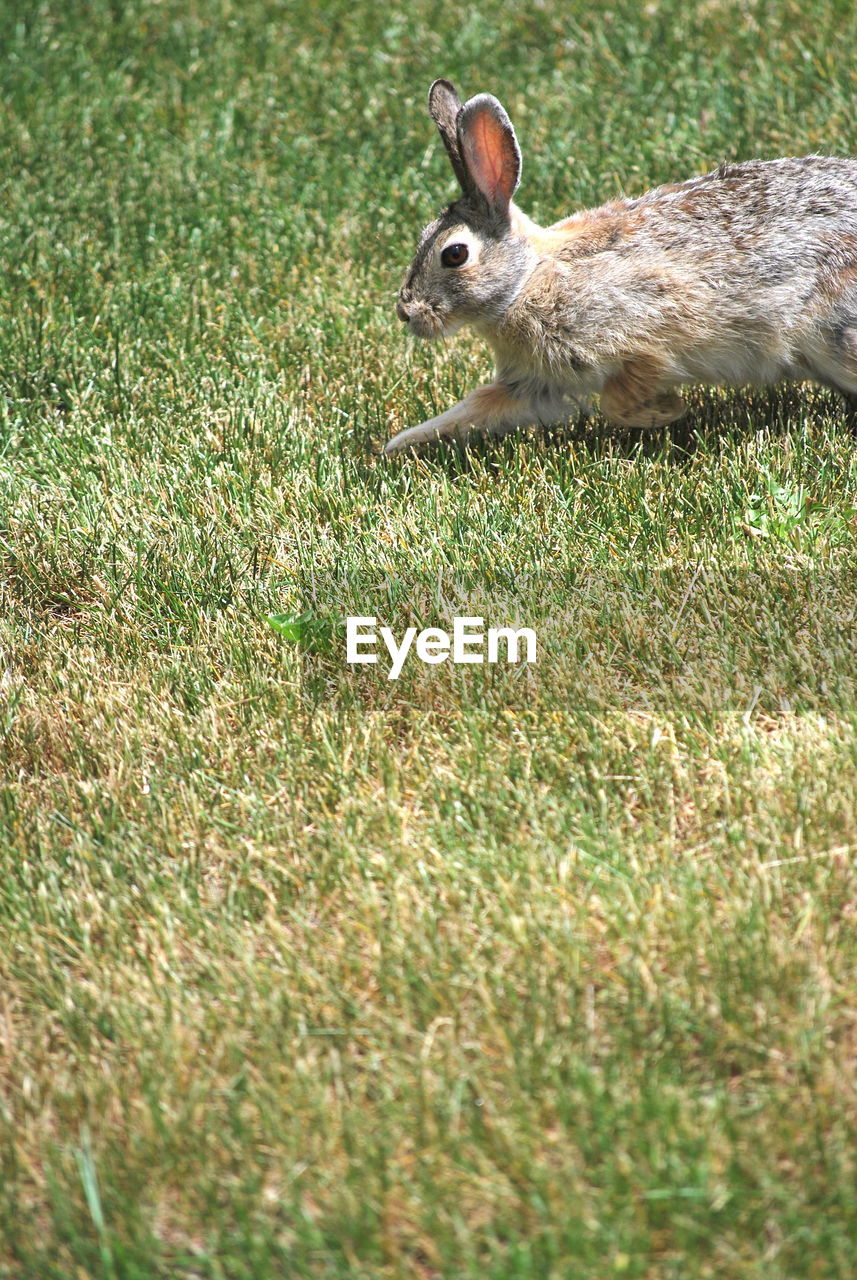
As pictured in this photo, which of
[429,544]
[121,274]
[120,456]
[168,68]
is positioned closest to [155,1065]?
[429,544]

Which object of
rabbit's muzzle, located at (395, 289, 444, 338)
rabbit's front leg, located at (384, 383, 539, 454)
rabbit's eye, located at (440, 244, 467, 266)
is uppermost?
rabbit's eye, located at (440, 244, 467, 266)

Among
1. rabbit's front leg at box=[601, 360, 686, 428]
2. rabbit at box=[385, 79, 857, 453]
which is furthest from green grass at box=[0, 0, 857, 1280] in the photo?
rabbit at box=[385, 79, 857, 453]

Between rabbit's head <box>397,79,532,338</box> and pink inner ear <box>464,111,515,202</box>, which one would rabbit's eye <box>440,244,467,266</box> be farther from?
pink inner ear <box>464,111,515,202</box>

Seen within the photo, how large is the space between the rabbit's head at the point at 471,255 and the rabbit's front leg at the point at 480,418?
0.25 metres

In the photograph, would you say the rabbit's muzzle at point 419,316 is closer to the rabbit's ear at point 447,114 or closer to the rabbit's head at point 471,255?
the rabbit's head at point 471,255

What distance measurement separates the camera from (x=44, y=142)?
759cm

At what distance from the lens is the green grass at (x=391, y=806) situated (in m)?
2.58

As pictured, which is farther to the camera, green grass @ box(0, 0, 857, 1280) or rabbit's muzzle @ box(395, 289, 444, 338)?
rabbit's muzzle @ box(395, 289, 444, 338)

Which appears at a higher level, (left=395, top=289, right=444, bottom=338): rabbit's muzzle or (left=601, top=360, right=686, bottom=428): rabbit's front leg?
(left=395, top=289, right=444, bottom=338): rabbit's muzzle

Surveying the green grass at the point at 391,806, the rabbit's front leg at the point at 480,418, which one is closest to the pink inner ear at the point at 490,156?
the rabbit's front leg at the point at 480,418

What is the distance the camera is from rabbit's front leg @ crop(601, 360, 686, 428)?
4.83m

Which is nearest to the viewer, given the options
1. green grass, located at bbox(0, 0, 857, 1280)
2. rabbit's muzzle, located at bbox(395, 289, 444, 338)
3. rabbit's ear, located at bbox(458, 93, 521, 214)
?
green grass, located at bbox(0, 0, 857, 1280)

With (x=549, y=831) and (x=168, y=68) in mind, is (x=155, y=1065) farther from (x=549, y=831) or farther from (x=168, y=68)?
(x=168, y=68)

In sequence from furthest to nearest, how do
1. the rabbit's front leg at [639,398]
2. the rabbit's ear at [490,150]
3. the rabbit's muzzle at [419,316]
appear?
1. the rabbit's muzzle at [419,316]
2. the rabbit's front leg at [639,398]
3. the rabbit's ear at [490,150]
